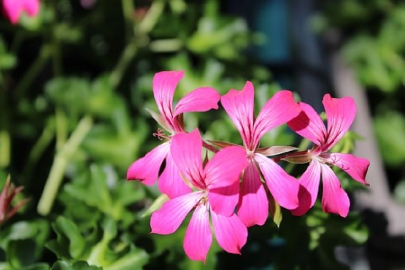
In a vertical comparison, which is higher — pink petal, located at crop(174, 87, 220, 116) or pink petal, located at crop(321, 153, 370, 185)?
pink petal, located at crop(174, 87, 220, 116)

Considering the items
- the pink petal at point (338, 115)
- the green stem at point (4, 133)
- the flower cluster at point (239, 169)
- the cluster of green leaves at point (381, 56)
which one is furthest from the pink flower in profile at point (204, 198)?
the cluster of green leaves at point (381, 56)

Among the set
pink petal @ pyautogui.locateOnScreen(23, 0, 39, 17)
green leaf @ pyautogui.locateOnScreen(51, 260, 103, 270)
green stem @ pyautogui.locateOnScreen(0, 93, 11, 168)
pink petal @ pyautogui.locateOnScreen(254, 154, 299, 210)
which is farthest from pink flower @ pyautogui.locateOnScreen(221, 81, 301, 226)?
green stem @ pyautogui.locateOnScreen(0, 93, 11, 168)

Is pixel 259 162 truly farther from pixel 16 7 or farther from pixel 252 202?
pixel 16 7

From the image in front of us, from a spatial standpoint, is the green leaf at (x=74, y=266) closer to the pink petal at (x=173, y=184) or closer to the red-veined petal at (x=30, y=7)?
the pink petal at (x=173, y=184)

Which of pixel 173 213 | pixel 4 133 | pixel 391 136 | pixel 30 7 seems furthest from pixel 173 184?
pixel 391 136

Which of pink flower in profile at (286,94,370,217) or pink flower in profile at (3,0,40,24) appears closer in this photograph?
pink flower in profile at (286,94,370,217)

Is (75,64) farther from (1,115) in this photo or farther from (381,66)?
(381,66)

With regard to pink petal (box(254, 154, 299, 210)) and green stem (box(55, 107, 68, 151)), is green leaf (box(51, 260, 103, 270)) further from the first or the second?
green stem (box(55, 107, 68, 151))
